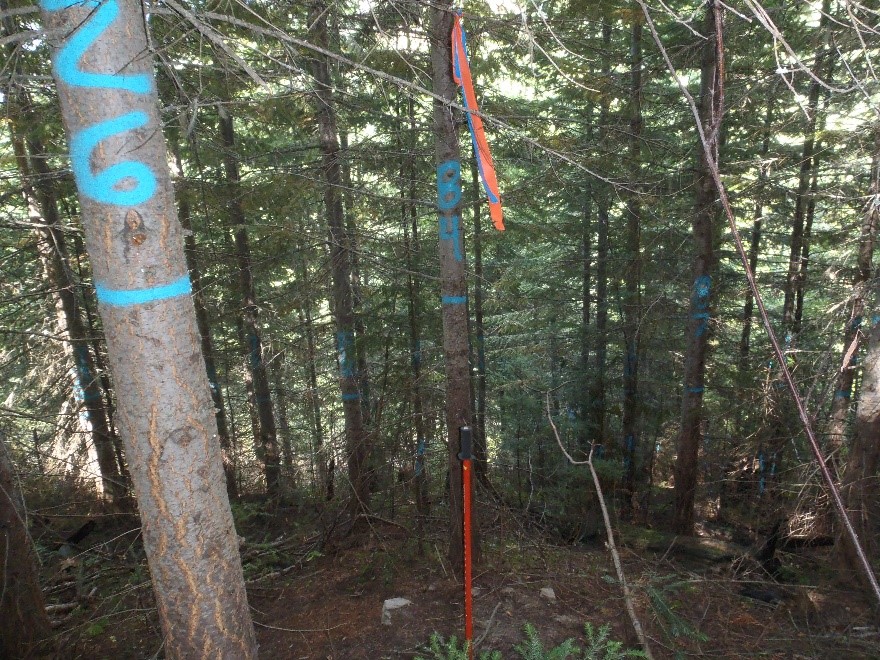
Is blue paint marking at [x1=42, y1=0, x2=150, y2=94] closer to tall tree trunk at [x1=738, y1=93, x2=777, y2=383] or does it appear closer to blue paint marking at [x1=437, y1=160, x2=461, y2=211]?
blue paint marking at [x1=437, y1=160, x2=461, y2=211]

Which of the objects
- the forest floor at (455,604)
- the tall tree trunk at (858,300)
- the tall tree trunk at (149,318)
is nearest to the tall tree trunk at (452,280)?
the forest floor at (455,604)

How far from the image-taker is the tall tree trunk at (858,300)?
18.7ft

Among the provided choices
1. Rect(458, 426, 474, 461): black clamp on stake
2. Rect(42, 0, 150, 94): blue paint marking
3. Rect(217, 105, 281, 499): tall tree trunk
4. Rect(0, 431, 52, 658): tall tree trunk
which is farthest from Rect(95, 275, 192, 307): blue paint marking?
Rect(217, 105, 281, 499): tall tree trunk

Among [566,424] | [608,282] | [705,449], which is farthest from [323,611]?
[705,449]

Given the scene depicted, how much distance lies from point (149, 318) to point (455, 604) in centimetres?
471

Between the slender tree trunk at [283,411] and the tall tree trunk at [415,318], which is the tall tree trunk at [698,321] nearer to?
the tall tree trunk at [415,318]

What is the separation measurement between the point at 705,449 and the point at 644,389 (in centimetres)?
282

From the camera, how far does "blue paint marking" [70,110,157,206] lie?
1891mm

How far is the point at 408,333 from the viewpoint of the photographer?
34.7ft

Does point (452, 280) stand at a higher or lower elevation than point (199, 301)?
lower

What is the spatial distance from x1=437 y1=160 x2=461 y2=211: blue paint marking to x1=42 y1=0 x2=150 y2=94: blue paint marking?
3652 millimetres

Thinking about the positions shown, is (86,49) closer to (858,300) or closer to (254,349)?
(858,300)

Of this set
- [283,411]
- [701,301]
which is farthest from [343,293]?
[283,411]

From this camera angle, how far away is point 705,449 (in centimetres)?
1505
